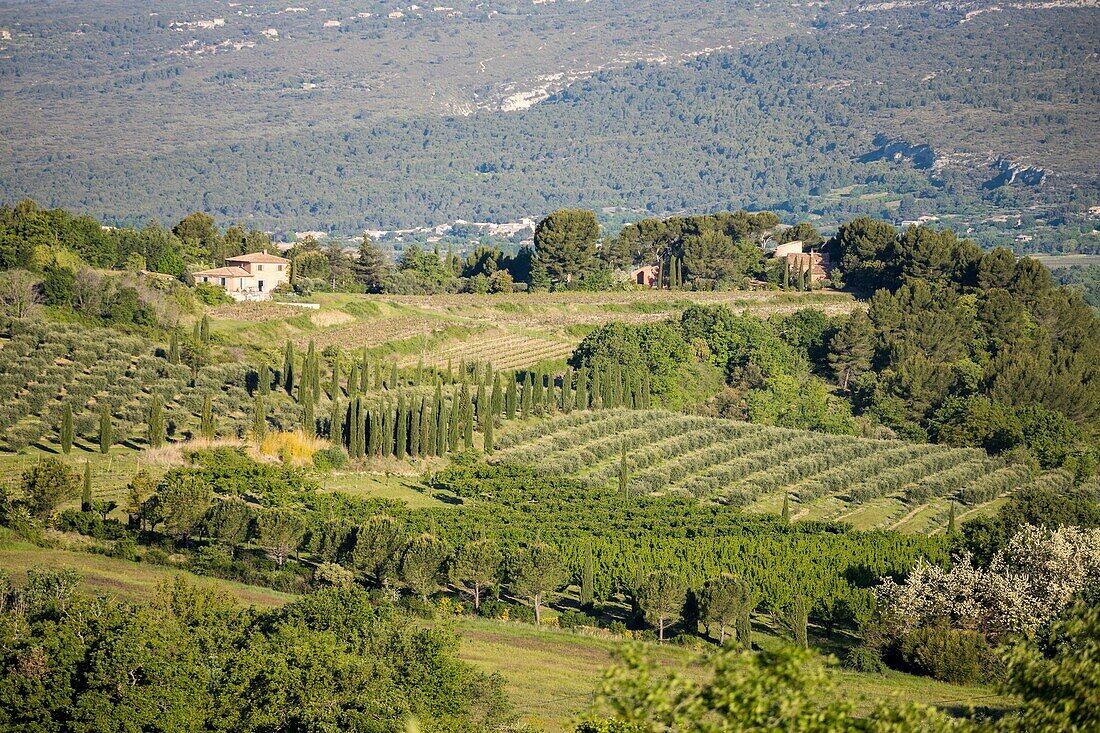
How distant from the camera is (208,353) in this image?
217 feet

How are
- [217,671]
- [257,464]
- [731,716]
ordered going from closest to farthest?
[731,716]
[217,671]
[257,464]

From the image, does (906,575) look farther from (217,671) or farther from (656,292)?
(656,292)

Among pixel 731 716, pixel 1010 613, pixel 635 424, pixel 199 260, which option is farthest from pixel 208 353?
pixel 731 716

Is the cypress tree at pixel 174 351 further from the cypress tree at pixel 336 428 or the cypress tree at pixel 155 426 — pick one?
the cypress tree at pixel 336 428

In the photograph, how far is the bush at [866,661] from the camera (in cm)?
4278

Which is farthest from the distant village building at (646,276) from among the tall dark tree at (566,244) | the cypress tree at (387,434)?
the cypress tree at (387,434)

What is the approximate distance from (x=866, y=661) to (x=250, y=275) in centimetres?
5096

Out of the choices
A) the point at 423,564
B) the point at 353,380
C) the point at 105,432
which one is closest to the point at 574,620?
the point at 423,564

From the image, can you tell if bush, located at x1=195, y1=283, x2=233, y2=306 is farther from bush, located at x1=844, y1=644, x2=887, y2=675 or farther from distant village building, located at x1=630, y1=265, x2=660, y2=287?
bush, located at x1=844, y1=644, x2=887, y2=675

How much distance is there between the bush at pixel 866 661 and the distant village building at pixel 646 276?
183 feet

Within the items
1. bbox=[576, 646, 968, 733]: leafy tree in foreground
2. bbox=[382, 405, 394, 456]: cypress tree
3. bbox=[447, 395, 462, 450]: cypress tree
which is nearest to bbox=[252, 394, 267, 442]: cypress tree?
bbox=[382, 405, 394, 456]: cypress tree

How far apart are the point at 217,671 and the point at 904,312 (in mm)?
59106

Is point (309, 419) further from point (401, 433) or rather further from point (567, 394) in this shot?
point (567, 394)

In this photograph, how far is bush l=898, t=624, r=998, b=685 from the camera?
139 ft
